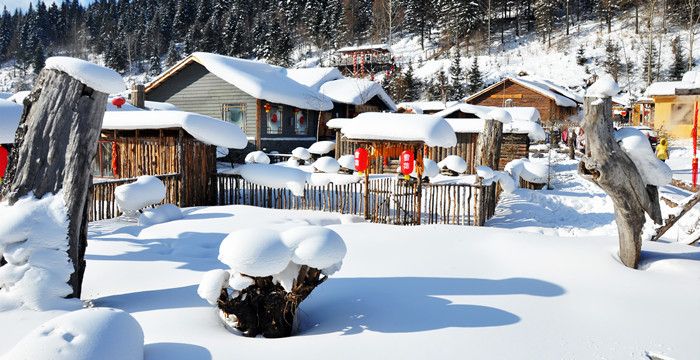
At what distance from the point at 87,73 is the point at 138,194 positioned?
6.07 m

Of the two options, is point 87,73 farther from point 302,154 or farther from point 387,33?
point 387,33

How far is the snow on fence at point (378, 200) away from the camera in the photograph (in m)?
13.0

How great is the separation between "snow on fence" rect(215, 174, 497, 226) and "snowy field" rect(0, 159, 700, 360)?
433 cm

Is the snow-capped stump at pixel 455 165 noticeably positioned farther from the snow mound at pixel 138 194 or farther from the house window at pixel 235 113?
the house window at pixel 235 113

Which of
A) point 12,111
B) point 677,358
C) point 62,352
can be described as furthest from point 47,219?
point 677,358

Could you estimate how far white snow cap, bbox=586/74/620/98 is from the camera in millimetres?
5625

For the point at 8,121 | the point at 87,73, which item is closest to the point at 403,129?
the point at 8,121

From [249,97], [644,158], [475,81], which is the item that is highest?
[475,81]

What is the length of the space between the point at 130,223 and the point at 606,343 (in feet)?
31.6

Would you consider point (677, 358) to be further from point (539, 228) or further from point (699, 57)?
point (699, 57)

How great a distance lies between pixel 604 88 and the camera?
225 inches

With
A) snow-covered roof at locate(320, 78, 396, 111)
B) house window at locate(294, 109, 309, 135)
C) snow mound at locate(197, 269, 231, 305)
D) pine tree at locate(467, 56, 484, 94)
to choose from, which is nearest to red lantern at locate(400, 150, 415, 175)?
snow mound at locate(197, 269, 231, 305)

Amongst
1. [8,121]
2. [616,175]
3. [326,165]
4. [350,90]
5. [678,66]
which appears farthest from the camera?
[678,66]

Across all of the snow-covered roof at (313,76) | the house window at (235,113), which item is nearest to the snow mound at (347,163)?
the house window at (235,113)
